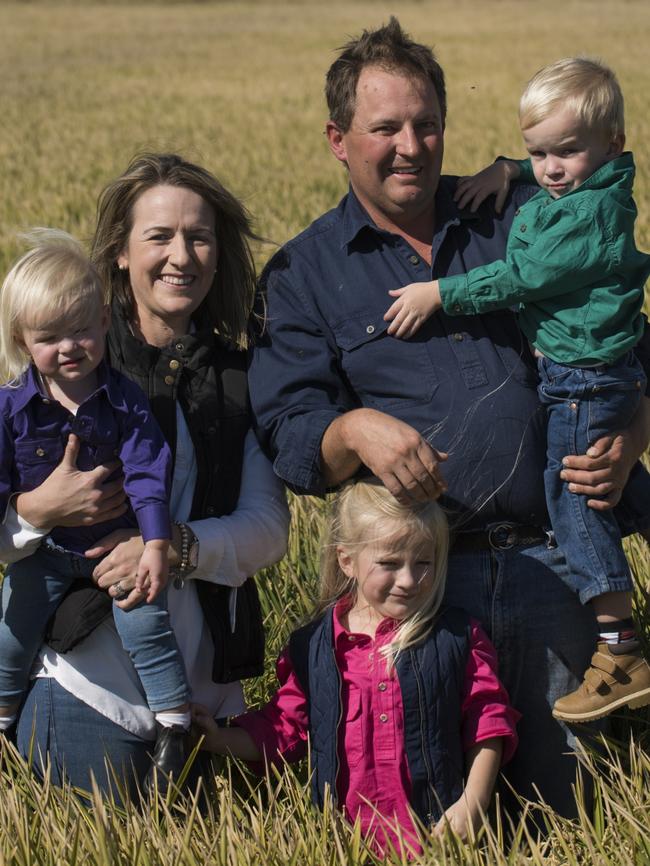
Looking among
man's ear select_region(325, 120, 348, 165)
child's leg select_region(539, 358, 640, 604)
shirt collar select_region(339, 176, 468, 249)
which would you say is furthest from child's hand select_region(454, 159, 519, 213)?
child's leg select_region(539, 358, 640, 604)

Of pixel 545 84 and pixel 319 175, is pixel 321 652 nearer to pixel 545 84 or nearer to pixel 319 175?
pixel 545 84

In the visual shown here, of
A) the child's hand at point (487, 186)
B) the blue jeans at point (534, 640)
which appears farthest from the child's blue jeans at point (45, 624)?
the child's hand at point (487, 186)

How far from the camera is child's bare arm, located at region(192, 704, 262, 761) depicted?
2.84 metres

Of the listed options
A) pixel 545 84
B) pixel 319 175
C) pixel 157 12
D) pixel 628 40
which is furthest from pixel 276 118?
pixel 157 12

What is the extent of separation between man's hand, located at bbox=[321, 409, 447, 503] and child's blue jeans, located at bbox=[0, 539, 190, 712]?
56 cm

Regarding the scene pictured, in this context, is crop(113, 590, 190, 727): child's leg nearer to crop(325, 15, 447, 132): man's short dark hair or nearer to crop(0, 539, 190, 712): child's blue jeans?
crop(0, 539, 190, 712): child's blue jeans

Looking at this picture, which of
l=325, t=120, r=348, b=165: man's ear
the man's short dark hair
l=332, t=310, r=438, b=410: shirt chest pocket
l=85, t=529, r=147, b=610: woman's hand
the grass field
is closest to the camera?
the grass field

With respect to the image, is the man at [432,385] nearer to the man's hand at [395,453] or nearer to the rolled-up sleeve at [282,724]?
the man's hand at [395,453]

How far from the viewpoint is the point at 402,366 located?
292cm

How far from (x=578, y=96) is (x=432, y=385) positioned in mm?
728

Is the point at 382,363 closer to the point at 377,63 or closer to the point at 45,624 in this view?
the point at 377,63

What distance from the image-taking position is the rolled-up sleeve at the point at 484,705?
271 cm

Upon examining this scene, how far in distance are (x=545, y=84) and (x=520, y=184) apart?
411mm

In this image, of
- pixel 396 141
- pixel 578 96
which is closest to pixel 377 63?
pixel 396 141
